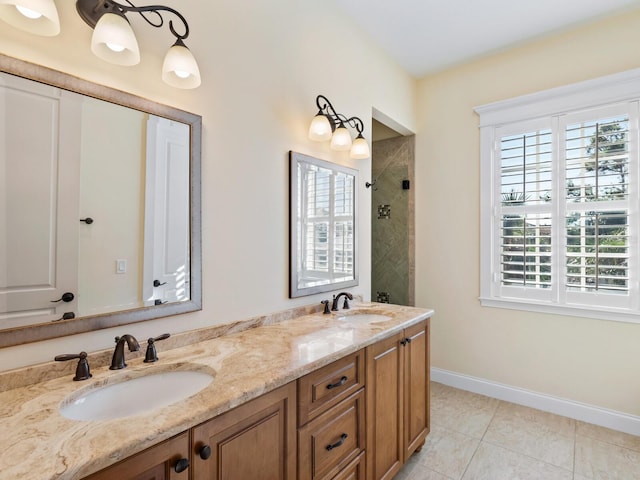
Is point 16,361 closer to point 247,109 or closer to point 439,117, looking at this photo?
point 247,109

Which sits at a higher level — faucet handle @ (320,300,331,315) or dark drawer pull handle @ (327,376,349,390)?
faucet handle @ (320,300,331,315)

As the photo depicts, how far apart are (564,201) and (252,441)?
281 centimetres

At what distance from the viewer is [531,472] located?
6.49 feet

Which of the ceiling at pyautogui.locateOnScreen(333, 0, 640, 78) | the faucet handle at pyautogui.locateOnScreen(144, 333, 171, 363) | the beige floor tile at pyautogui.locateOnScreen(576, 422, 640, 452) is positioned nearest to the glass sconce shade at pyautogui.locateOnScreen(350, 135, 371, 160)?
the ceiling at pyautogui.locateOnScreen(333, 0, 640, 78)

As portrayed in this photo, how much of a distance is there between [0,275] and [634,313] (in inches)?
138

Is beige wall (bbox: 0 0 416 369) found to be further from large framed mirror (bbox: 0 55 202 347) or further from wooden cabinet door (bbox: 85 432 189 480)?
wooden cabinet door (bbox: 85 432 189 480)

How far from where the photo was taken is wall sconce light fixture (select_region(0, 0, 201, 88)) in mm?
990

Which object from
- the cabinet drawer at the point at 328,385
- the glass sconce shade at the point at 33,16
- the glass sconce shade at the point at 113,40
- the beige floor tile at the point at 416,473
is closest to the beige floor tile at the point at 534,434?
the beige floor tile at the point at 416,473

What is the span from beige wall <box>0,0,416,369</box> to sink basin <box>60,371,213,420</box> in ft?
0.68

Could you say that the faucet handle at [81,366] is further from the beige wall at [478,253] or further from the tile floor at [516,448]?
the beige wall at [478,253]

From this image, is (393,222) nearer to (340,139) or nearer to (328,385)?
(340,139)

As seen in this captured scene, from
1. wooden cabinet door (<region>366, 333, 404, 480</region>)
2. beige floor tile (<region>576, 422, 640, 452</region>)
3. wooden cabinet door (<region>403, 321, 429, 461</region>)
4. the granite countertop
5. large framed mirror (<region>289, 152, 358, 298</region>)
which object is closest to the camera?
the granite countertop

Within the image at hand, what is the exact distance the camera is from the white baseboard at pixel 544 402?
A: 240 cm

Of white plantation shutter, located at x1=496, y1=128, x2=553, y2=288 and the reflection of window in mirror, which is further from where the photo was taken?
white plantation shutter, located at x1=496, y1=128, x2=553, y2=288
